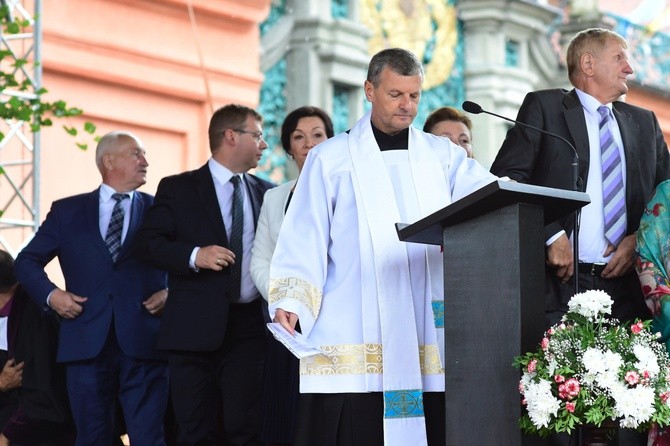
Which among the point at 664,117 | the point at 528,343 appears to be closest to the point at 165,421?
the point at 528,343

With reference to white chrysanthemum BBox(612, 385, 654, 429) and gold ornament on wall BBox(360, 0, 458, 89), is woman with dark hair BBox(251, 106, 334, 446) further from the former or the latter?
gold ornament on wall BBox(360, 0, 458, 89)

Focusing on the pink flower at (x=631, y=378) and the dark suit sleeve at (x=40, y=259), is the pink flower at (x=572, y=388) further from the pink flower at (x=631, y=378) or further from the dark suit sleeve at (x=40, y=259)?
the dark suit sleeve at (x=40, y=259)

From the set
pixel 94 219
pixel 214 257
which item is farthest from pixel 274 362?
pixel 94 219

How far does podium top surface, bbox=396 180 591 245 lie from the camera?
13.3 feet

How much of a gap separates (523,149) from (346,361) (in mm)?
1323

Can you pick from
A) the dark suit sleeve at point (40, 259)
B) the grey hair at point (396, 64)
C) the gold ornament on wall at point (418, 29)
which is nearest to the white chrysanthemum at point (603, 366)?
the grey hair at point (396, 64)

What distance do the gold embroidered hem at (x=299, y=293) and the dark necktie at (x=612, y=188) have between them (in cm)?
133

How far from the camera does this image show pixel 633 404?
3961mm

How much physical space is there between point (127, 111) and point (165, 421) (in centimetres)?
309

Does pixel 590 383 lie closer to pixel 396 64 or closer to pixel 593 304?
pixel 593 304

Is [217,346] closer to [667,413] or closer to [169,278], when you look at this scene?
[169,278]

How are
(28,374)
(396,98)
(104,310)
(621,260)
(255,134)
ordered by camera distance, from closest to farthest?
1. (396,98)
2. (621,260)
3. (104,310)
4. (255,134)
5. (28,374)

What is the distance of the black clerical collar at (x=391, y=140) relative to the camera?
4844 millimetres

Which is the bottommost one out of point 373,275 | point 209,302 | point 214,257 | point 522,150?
point 373,275
